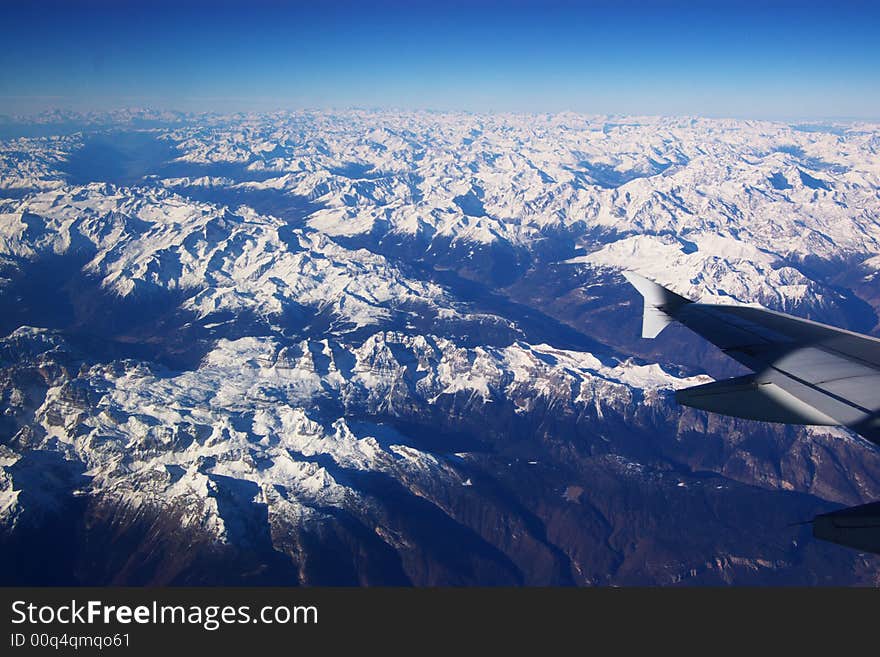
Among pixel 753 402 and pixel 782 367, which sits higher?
pixel 782 367

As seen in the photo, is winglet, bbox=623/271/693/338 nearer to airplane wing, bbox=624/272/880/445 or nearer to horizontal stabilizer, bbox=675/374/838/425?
airplane wing, bbox=624/272/880/445

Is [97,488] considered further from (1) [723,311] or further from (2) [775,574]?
(2) [775,574]

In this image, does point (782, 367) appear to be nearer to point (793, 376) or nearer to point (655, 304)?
point (793, 376)

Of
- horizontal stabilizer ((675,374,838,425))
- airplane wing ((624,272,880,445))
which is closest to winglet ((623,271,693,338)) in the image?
airplane wing ((624,272,880,445))

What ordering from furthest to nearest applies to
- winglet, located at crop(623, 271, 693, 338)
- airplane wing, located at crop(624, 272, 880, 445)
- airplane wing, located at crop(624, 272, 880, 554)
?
winglet, located at crop(623, 271, 693, 338)
airplane wing, located at crop(624, 272, 880, 445)
airplane wing, located at crop(624, 272, 880, 554)

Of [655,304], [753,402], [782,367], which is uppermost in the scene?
[655,304]

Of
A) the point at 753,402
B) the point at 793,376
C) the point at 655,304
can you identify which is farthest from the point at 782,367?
the point at 655,304

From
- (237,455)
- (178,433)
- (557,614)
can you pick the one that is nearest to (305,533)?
(237,455)

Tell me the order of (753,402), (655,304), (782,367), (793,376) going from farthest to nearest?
(655,304) → (782,367) → (793,376) → (753,402)
